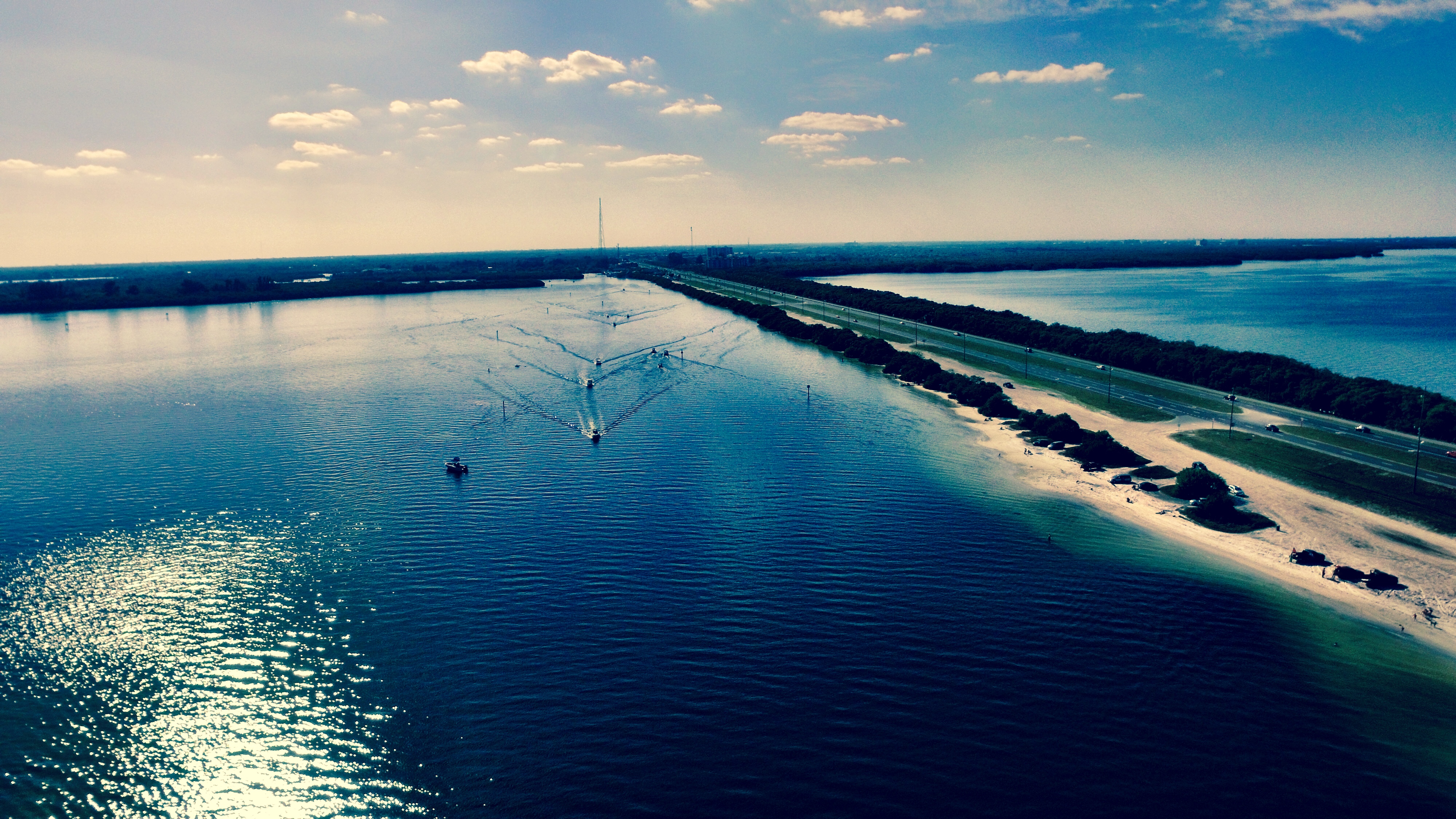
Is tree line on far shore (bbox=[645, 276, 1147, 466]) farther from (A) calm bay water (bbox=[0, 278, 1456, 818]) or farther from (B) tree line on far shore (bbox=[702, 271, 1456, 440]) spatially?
(B) tree line on far shore (bbox=[702, 271, 1456, 440])

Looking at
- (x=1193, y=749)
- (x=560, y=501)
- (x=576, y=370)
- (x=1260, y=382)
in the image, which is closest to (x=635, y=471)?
(x=560, y=501)

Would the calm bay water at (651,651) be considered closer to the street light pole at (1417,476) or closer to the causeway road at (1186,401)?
the street light pole at (1417,476)

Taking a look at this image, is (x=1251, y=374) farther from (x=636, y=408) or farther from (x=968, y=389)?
(x=636, y=408)

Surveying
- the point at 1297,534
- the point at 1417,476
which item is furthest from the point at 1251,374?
the point at 1297,534

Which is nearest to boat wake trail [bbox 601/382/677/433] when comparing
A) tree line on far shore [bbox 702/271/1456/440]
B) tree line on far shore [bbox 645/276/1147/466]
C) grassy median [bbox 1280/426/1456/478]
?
tree line on far shore [bbox 645/276/1147/466]

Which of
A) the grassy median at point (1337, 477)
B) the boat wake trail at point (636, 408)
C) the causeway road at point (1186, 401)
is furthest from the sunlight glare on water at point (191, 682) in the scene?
the causeway road at point (1186, 401)

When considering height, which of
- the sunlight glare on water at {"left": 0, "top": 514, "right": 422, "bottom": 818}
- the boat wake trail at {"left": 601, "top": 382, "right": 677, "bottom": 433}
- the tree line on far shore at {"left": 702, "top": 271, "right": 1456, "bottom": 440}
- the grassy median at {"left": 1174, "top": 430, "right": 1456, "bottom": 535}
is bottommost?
the sunlight glare on water at {"left": 0, "top": 514, "right": 422, "bottom": 818}
